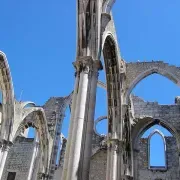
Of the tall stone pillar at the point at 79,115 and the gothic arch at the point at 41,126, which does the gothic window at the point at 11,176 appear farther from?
the tall stone pillar at the point at 79,115

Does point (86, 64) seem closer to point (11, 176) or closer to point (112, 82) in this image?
point (112, 82)

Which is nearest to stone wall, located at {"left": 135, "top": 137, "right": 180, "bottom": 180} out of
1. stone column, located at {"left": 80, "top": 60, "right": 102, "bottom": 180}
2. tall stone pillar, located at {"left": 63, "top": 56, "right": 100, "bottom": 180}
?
stone column, located at {"left": 80, "top": 60, "right": 102, "bottom": 180}

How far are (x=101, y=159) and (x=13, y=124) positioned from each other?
22.6 feet

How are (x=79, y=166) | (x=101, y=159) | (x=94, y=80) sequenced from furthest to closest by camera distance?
(x=101, y=159), (x=94, y=80), (x=79, y=166)

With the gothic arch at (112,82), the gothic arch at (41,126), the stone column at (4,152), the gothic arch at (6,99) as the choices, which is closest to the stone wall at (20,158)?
the gothic arch at (41,126)

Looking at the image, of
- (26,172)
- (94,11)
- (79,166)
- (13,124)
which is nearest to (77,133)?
(79,166)

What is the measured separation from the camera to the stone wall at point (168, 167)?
17.0 m

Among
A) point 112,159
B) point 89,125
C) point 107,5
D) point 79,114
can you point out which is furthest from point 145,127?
point 79,114

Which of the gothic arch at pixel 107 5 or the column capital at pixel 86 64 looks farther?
the gothic arch at pixel 107 5

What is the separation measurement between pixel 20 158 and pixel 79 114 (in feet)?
46.2

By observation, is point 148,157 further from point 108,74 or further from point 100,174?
point 108,74

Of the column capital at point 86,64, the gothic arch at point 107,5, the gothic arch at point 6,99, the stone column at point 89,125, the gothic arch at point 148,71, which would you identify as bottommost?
the stone column at point 89,125

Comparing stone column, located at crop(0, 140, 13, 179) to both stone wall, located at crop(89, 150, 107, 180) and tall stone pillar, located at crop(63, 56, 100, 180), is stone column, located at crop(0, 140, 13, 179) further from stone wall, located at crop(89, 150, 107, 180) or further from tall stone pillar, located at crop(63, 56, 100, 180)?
tall stone pillar, located at crop(63, 56, 100, 180)

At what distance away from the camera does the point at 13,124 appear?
46.0ft
